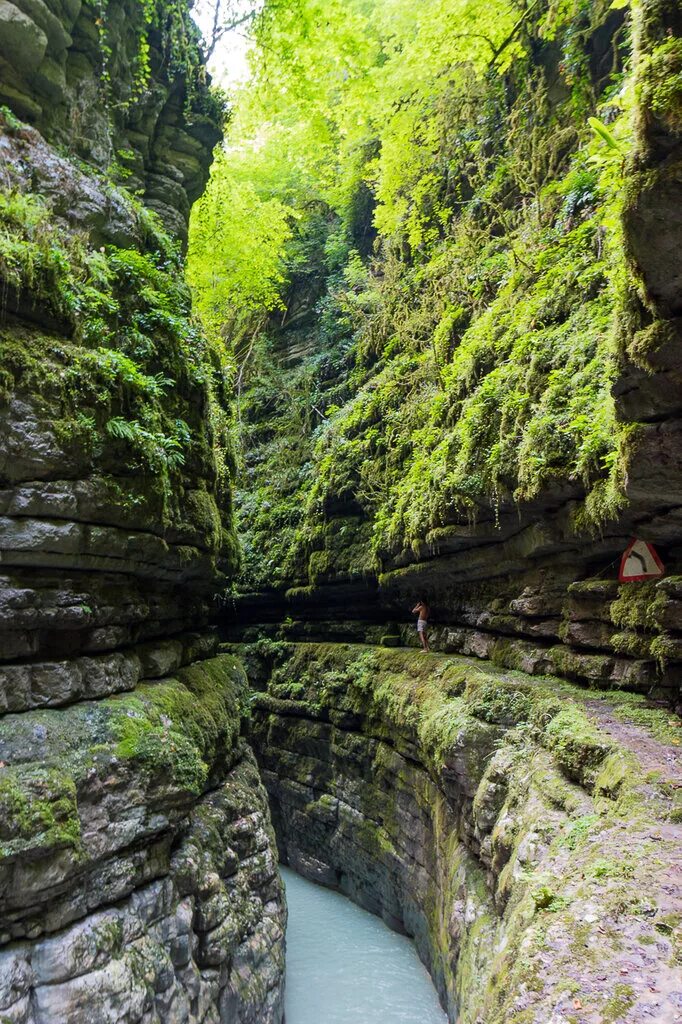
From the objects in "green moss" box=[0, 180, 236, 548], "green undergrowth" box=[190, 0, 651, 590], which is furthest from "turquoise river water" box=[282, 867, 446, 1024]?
"green moss" box=[0, 180, 236, 548]

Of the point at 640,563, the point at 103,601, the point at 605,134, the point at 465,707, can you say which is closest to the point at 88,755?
the point at 103,601

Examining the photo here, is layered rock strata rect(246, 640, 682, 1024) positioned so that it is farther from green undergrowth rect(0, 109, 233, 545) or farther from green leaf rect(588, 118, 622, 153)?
green undergrowth rect(0, 109, 233, 545)

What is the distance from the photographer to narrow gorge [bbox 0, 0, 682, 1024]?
3.88 metres

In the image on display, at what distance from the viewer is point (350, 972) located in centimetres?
924

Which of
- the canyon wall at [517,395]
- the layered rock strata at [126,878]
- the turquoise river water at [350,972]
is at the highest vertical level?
the canyon wall at [517,395]

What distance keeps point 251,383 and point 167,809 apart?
1622 cm

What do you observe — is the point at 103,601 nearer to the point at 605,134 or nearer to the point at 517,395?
the point at 517,395

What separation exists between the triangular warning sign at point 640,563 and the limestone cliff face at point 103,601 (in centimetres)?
477

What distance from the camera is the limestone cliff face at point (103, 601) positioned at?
4.71 m

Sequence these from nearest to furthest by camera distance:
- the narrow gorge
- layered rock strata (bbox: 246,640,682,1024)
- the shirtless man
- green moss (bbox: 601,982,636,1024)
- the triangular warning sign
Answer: green moss (bbox: 601,982,636,1024) < layered rock strata (bbox: 246,640,682,1024) < the narrow gorge < the triangular warning sign < the shirtless man

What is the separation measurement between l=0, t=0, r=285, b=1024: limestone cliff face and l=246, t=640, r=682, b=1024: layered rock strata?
2.54 metres

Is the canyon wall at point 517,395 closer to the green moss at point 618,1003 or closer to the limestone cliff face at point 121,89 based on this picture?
the green moss at point 618,1003

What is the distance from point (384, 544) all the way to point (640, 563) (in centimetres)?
618

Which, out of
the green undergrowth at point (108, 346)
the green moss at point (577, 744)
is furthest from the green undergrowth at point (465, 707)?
the green undergrowth at point (108, 346)
